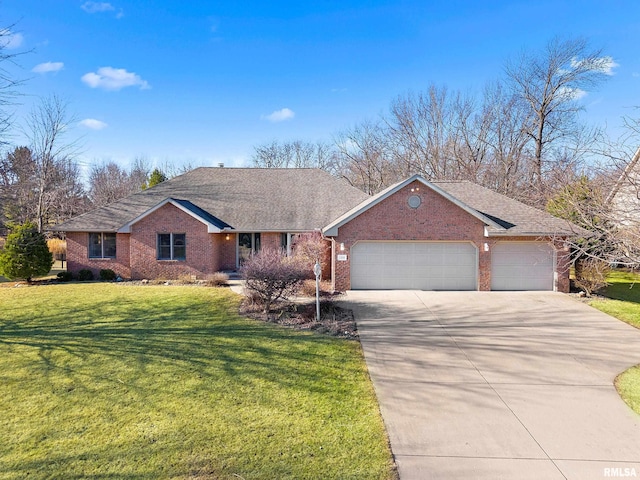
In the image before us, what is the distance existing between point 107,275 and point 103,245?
176cm

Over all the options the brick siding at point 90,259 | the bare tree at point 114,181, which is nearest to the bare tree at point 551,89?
the brick siding at point 90,259

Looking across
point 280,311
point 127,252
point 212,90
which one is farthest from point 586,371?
point 212,90

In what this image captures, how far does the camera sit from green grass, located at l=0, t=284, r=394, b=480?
13.8 feet

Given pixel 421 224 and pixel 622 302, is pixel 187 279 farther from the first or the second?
pixel 622 302

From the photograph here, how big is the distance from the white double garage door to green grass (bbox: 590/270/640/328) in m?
2.91

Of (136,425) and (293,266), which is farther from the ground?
(293,266)

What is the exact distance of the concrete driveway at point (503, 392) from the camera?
14.2 ft

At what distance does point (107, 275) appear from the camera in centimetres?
1772

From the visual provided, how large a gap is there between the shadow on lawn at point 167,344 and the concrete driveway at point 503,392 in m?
1.77

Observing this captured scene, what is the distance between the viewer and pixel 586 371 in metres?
7.11

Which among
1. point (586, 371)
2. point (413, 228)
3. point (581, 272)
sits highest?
point (413, 228)

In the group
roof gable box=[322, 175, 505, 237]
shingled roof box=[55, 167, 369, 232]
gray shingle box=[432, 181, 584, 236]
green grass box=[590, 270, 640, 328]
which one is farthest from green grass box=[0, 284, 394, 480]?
gray shingle box=[432, 181, 584, 236]

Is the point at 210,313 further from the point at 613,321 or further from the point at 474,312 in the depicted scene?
the point at 613,321

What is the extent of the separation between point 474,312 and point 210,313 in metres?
8.76
